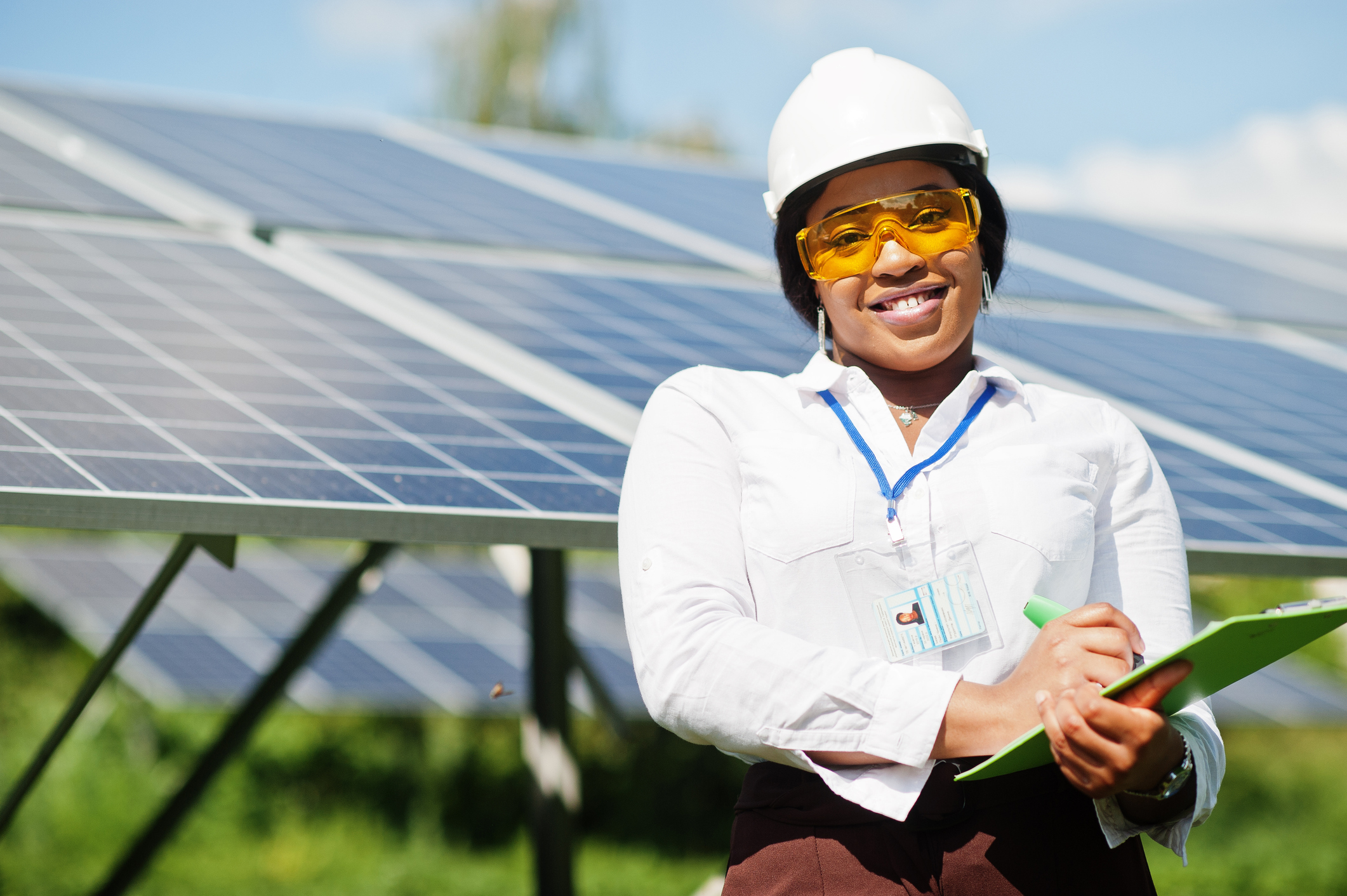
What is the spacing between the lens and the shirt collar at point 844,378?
6.42ft

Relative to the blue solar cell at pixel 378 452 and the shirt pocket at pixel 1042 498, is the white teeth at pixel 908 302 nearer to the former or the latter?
the shirt pocket at pixel 1042 498

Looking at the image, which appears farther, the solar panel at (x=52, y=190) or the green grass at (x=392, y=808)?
the green grass at (x=392, y=808)

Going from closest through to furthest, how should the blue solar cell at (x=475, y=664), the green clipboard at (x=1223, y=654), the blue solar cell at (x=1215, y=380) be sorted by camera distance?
the green clipboard at (x=1223, y=654) → the blue solar cell at (x=1215, y=380) → the blue solar cell at (x=475, y=664)

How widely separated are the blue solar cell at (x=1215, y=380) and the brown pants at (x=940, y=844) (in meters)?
2.48

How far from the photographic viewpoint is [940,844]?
170 centimetres

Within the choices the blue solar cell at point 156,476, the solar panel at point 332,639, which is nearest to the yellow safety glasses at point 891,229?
the blue solar cell at point 156,476

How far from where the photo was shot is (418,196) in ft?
18.8

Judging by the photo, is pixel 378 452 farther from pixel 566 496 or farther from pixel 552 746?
pixel 552 746

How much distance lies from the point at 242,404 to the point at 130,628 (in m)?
0.62

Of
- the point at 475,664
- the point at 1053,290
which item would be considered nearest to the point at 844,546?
the point at 1053,290

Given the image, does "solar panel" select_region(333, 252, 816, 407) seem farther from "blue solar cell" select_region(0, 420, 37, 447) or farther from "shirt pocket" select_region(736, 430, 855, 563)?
"shirt pocket" select_region(736, 430, 855, 563)

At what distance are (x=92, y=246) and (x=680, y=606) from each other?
306cm

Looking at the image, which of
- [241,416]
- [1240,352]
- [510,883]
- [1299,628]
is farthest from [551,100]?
[1299,628]

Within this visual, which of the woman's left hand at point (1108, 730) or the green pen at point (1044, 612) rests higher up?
the green pen at point (1044, 612)
